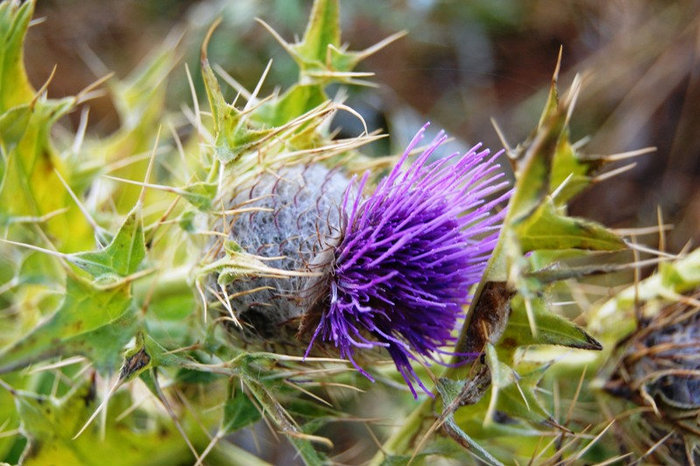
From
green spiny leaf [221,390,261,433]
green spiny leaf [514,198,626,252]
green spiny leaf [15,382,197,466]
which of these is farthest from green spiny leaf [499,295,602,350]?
green spiny leaf [15,382,197,466]

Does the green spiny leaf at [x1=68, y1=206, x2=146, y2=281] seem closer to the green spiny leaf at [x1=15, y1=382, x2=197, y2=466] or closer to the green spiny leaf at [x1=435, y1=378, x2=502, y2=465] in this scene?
the green spiny leaf at [x1=15, y1=382, x2=197, y2=466]

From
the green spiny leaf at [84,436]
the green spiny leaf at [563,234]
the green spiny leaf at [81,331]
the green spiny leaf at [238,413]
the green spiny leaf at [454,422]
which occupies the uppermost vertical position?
the green spiny leaf at [563,234]

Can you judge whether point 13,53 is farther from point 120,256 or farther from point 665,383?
point 665,383

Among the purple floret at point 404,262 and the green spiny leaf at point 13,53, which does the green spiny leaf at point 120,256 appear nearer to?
the purple floret at point 404,262

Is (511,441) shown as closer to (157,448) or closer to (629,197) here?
(157,448)

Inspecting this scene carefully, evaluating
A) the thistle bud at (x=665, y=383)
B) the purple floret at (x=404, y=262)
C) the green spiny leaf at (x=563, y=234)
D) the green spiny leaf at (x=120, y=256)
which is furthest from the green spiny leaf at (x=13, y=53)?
the thistle bud at (x=665, y=383)

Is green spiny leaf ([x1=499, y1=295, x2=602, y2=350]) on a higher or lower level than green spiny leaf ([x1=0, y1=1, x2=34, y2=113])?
lower

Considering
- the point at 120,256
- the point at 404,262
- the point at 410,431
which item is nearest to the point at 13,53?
the point at 120,256
